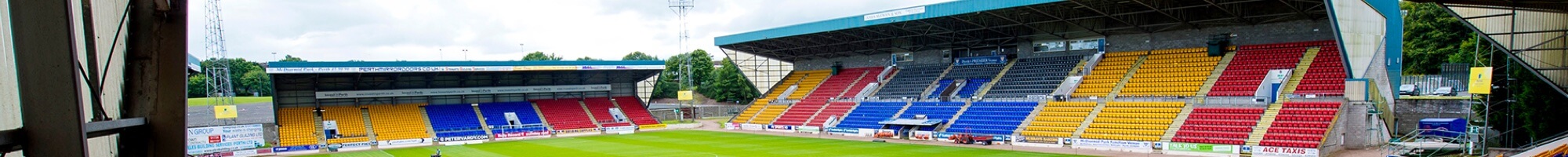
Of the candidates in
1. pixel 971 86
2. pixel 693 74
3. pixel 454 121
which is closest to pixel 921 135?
pixel 971 86

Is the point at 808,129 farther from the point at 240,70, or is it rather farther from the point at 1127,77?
the point at 240,70

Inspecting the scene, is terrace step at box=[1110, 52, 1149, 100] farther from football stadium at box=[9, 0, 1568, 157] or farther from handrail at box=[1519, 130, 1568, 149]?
handrail at box=[1519, 130, 1568, 149]

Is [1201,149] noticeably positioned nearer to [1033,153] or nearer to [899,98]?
[1033,153]

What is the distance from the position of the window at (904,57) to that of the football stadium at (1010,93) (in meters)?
0.15

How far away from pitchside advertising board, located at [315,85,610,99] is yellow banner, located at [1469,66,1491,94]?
45.8 metres

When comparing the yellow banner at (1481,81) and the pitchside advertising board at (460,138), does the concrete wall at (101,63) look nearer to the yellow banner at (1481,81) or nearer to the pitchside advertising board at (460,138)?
the yellow banner at (1481,81)

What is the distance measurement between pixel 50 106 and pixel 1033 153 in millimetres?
30585

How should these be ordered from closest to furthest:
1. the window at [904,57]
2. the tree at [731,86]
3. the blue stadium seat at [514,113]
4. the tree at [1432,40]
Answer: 1. the blue stadium seat at [514,113]
2. the tree at [1432,40]
3. the window at [904,57]
4. the tree at [731,86]

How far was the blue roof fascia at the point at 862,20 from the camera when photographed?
39.3 meters

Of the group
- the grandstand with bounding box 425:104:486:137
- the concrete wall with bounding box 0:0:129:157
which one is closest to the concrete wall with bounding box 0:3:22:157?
the concrete wall with bounding box 0:0:129:157

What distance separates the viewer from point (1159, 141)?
32.6 metres

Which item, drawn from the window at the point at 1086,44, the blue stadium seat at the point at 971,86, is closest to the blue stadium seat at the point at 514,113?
the blue stadium seat at the point at 971,86

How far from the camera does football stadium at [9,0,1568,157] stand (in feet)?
98.5

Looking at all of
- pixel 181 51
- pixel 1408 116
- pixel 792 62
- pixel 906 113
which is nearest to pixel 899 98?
pixel 906 113
